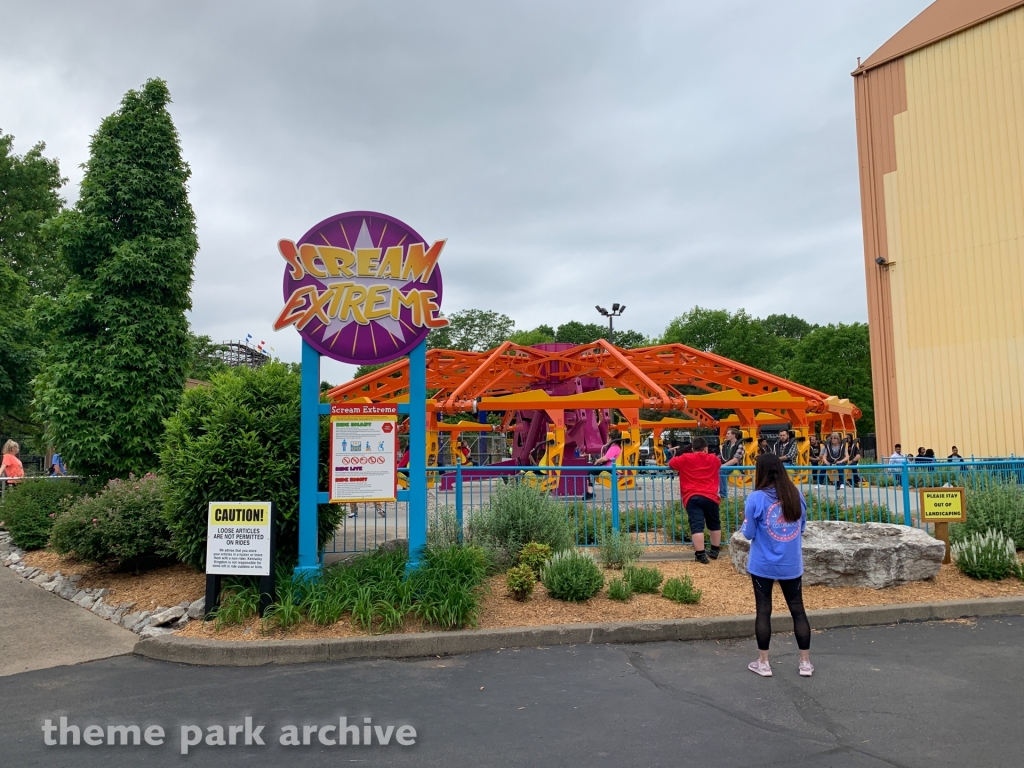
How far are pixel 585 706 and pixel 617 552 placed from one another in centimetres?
360

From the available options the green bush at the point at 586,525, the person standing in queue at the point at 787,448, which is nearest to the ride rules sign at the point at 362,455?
the green bush at the point at 586,525

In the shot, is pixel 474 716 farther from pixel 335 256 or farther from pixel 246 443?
pixel 335 256

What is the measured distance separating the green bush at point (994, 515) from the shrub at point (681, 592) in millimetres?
4194

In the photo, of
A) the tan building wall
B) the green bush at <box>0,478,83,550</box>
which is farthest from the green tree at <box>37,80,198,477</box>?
the tan building wall

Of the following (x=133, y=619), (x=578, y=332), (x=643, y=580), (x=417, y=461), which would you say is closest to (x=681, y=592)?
(x=643, y=580)

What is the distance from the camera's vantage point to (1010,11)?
2089 cm

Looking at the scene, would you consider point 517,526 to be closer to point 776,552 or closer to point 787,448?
point 776,552

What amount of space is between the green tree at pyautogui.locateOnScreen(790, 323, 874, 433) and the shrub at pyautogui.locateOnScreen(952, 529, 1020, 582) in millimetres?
36698

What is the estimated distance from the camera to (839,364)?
43000 millimetres

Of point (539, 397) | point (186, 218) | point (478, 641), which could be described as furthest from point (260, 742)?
point (539, 397)

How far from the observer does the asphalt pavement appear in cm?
412

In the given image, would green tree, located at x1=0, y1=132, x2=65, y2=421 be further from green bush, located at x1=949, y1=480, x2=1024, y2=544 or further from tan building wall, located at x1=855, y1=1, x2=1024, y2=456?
tan building wall, located at x1=855, y1=1, x2=1024, y2=456

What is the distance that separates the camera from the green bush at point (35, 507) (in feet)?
34.9

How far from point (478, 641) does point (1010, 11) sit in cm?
2490
